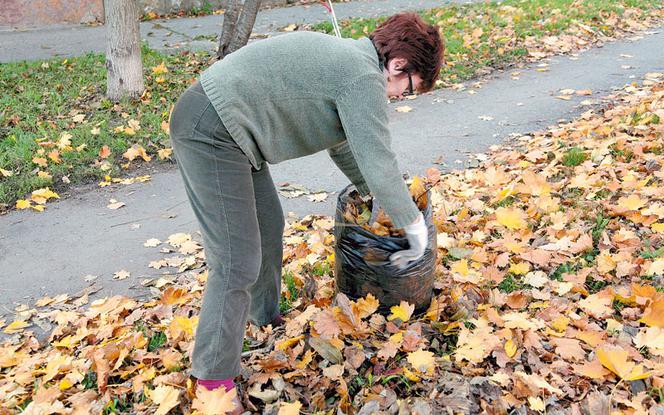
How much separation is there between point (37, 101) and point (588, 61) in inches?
246

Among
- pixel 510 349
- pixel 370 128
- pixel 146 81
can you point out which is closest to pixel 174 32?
pixel 146 81

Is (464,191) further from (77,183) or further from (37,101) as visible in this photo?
(37,101)

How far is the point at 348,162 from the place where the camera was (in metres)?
2.38

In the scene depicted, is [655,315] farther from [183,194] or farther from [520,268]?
[183,194]

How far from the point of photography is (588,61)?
6926mm

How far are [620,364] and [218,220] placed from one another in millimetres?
1458

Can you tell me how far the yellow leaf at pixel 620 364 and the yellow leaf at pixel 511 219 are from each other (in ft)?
3.78

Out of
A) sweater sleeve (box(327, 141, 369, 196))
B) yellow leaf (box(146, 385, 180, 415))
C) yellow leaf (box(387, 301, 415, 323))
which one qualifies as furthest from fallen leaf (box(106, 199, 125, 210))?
yellow leaf (box(387, 301, 415, 323))

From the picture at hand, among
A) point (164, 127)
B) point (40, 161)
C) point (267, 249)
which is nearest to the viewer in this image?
point (267, 249)

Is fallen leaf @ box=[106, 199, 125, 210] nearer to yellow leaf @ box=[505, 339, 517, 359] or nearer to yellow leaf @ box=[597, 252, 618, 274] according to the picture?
yellow leaf @ box=[505, 339, 517, 359]

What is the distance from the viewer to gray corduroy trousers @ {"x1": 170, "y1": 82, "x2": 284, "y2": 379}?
1.88 metres

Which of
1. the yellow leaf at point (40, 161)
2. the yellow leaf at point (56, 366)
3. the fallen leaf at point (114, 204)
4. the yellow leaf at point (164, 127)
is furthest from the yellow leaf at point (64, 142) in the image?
the yellow leaf at point (56, 366)

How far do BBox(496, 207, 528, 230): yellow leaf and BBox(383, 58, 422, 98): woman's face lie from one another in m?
1.36

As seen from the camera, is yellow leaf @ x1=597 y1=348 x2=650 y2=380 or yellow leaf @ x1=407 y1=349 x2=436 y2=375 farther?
yellow leaf @ x1=407 y1=349 x2=436 y2=375
